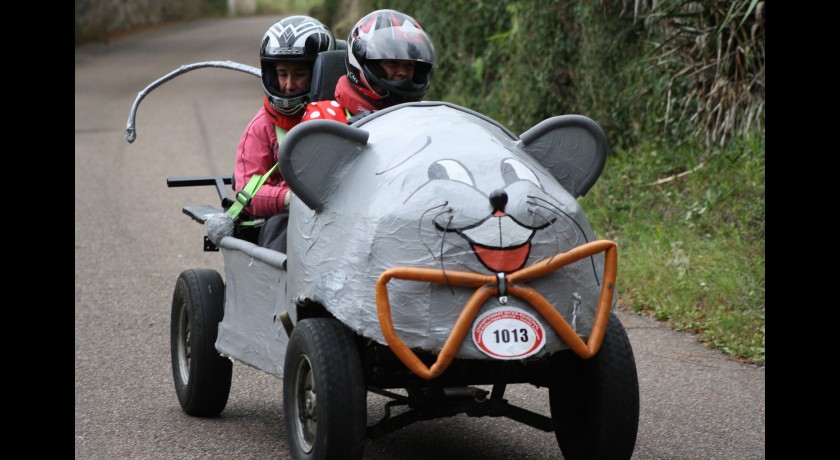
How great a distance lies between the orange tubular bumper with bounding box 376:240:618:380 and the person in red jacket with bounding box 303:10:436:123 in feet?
3.73

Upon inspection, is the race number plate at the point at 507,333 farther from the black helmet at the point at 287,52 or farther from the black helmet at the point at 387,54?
the black helmet at the point at 287,52

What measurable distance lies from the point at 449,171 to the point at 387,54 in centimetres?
98

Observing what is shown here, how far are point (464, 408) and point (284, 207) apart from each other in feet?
4.83

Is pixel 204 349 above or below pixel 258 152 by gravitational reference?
below

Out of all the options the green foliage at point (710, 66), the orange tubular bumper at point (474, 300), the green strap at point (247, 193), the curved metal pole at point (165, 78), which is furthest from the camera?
the green foliage at point (710, 66)

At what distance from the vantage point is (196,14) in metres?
36.0

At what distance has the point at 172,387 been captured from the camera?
6.38 m

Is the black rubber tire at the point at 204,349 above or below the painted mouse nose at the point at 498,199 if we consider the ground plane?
below

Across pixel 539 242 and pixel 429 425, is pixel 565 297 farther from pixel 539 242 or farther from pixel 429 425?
pixel 429 425

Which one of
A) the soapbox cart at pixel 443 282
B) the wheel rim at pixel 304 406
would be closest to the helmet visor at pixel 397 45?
the soapbox cart at pixel 443 282

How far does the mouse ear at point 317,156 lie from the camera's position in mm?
4391

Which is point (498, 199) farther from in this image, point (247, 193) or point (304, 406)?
point (247, 193)

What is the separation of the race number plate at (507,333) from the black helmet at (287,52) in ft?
6.98

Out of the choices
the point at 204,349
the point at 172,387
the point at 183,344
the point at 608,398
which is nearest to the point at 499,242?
the point at 608,398
